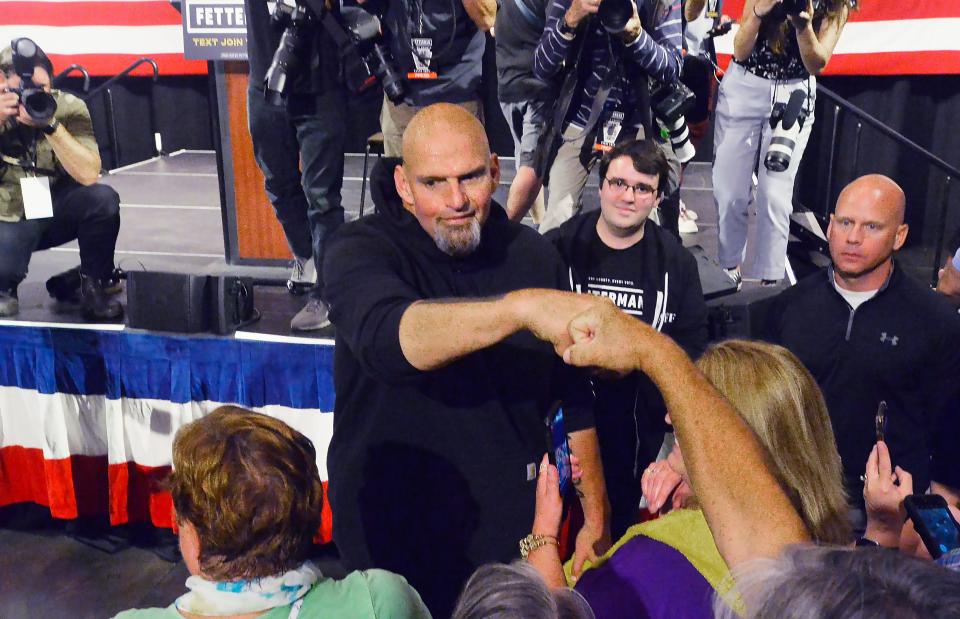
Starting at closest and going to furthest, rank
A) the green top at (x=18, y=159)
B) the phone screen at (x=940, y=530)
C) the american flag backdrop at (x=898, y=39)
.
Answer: the phone screen at (x=940, y=530)
the green top at (x=18, y=159)
the american flag backdrop at (x=898, y=39)

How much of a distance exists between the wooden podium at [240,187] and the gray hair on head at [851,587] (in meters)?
4.29

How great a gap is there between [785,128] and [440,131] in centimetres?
278

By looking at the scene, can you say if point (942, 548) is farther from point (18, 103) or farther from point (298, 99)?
point (18, 103)

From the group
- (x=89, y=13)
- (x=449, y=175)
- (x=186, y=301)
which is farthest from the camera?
(x=89, y=13)

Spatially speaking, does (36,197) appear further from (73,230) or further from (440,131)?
(440,131)

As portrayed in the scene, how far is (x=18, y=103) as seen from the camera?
13.4 ft

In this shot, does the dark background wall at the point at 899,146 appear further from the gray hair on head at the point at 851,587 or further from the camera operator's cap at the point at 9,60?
the gray hair on head at the point at 851,587

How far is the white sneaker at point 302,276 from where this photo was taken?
13.4 ft

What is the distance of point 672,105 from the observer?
149 inches

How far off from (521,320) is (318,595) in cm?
53

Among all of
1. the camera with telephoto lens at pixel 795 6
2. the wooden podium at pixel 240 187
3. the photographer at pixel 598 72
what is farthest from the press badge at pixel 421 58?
the camera with telephoto lens at pixel 795 6

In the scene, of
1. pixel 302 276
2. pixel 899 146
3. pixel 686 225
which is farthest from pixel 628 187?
pixel 899 146

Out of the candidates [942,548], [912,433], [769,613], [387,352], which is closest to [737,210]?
[912,433]

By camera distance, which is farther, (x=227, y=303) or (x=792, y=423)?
(x=227, y=303)
